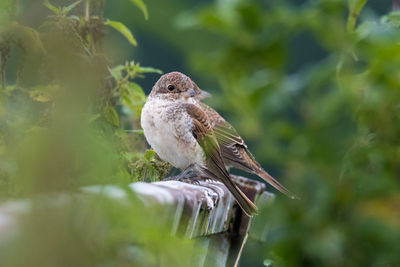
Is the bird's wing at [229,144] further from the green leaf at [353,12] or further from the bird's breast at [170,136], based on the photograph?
the green leaf at [353,12]

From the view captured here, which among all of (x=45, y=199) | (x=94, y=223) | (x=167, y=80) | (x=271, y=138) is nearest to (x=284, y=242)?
(x=271, y=138)

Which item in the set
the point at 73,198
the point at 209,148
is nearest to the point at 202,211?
the point at 73,198

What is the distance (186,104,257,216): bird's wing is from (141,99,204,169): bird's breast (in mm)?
36

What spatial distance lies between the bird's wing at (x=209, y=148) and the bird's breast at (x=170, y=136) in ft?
0.12

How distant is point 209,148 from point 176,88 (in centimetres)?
50

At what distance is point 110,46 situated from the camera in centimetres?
59

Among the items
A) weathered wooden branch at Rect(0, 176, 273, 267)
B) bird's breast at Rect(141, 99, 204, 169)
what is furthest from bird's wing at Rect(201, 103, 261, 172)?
weathered wooden branch at Rect(0, 176, 273, 267)

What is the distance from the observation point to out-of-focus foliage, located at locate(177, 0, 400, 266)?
37.7 inches

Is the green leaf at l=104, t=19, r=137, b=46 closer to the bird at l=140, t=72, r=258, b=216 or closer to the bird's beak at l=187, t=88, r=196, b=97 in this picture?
the bird at l=140, t=72, r=258, b=216

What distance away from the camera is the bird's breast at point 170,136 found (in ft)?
10.6

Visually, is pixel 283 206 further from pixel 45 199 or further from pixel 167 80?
pixel 167 80

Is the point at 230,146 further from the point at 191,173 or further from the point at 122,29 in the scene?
the point at 122,29

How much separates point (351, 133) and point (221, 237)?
1424 mm

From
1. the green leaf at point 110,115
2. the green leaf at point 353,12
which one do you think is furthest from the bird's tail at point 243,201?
the green leaf at point 353,12
